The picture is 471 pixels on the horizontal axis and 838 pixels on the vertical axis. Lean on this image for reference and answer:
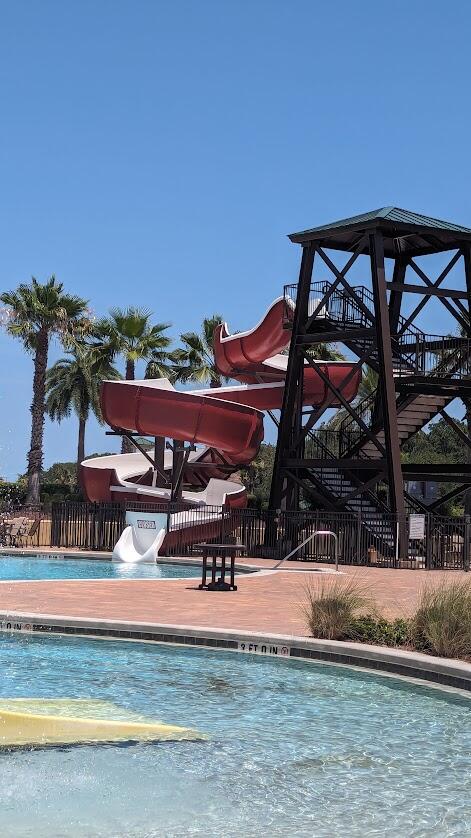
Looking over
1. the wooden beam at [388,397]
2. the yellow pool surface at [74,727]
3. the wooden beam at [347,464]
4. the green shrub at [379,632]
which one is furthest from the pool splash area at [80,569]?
the yellow pool surface at [74,727]

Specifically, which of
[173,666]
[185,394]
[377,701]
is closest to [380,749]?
[377,701]

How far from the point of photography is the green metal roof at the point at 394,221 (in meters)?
32.4

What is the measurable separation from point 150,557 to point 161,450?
32.1 ft

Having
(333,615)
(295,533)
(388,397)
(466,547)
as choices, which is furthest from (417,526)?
(333,615)

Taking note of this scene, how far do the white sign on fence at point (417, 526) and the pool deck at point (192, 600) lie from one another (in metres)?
5.70

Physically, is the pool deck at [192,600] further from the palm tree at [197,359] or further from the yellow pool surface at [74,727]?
the palm tree at [197,359]

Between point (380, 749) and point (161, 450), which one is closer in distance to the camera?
point (380, 749)

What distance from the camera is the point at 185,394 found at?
34.2 meters

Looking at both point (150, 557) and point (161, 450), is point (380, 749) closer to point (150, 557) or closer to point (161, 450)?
point (150, 557)

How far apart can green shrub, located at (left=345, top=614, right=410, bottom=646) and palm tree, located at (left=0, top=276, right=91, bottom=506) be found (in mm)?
42895

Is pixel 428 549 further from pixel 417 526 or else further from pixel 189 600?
pixel 189 600

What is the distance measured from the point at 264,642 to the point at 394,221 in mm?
21249

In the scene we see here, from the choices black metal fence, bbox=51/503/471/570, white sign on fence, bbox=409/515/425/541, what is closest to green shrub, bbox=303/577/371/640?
black metal fence, bbox=51/503/471/570

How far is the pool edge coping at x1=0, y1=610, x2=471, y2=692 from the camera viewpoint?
38.4 feet
